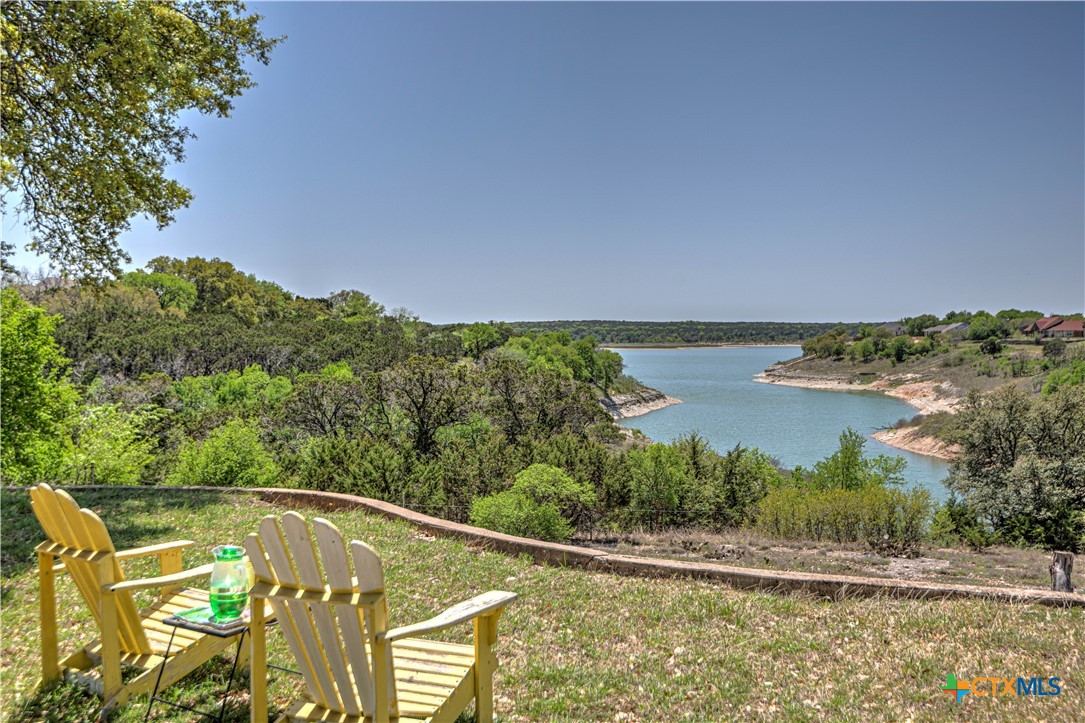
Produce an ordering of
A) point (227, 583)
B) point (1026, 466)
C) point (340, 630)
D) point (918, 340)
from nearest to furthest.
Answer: point (340, 630), point (227, 583), point (1026, 466), point (918, 340)

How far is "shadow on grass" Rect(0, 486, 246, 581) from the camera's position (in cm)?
546

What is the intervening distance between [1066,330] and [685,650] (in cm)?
11887

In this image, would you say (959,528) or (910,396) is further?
(910,396)

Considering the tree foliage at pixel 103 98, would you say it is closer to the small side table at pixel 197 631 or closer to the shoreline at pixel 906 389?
the small side table at pixel 197 631

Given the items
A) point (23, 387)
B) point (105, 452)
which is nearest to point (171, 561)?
point (23, 387)

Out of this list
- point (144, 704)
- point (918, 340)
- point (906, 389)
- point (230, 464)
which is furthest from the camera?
point (918, 340)

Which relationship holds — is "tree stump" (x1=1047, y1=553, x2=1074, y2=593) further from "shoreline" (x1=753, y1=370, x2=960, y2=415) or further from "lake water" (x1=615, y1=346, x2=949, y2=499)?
"shoreline" (x1=753, y1=370, x2=960, y2=415)

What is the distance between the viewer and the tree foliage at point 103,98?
5.89 metres

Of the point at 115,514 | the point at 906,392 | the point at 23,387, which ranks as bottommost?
the point at 906,392

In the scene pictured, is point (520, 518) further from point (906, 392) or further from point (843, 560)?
point (906, 392)

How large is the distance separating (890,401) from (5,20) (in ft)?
274

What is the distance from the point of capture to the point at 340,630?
7.88 ft

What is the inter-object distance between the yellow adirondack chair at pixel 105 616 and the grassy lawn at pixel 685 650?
142 millimetres


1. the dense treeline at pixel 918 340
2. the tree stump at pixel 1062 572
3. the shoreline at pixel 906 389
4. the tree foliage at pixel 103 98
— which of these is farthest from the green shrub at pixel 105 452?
the dense treeline at pixel 918 340
